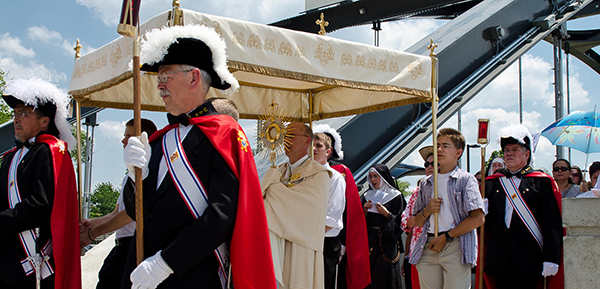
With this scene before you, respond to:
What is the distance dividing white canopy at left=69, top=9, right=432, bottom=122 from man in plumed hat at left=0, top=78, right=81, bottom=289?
584mm

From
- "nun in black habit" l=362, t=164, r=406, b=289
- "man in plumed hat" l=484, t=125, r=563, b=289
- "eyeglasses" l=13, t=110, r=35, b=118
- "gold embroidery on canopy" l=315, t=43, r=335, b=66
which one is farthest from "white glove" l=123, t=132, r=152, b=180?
"nun in black habit" l=362, t=164, r=406, b=289

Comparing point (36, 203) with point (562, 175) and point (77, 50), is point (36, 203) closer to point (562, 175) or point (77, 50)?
point (77, 50)

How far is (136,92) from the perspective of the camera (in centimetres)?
274

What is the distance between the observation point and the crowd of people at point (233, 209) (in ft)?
8.48

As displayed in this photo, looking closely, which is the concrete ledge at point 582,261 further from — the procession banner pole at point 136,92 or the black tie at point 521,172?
the procession banner pole at point 136,92

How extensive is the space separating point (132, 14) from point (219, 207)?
1.13 m

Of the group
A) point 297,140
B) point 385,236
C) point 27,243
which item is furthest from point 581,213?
point 27,243

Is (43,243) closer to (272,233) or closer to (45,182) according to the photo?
(45,182)

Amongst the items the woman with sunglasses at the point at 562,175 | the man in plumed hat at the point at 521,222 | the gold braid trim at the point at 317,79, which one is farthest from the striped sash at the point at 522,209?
the woman with sunglasses at the point at 562,175

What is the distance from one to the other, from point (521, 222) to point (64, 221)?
403 cm

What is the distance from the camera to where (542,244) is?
17.2ft

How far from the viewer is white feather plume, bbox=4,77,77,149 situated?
13.6ft

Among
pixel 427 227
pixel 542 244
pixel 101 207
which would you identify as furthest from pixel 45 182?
pixel 101 207

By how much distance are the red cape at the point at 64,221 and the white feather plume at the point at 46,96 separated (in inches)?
9.5
